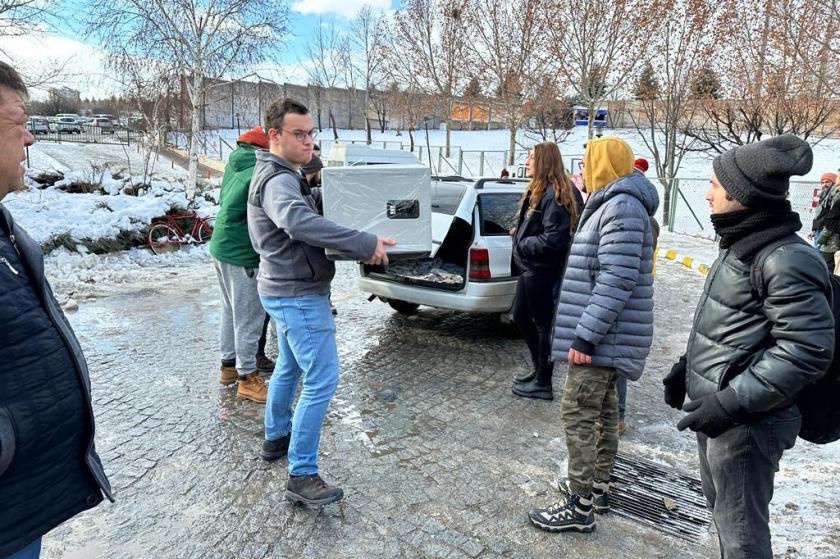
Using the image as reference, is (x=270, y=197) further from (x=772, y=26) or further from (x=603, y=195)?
(x=772, y=26)

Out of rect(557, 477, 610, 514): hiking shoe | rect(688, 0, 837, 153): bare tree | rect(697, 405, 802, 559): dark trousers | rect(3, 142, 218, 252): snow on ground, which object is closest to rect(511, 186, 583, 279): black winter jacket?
rect(557, 477, 610, 514): hiking shoe

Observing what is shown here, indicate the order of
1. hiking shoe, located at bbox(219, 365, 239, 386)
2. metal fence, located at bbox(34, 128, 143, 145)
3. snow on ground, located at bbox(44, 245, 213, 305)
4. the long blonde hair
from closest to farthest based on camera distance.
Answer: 1. the long blonde hair
2. hiking shoe, located at bbox(219, 365, 239, 386)
3. snow on ground, located at bbox(44, 245, 213, 305)
4. metal fence, located at bbox(34, 128, 143, 145)

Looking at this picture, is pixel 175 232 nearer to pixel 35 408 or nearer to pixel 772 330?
pixel 35 408

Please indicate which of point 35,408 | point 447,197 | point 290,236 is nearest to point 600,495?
point 290,236

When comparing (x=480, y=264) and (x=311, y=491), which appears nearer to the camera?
(x=311, y=491)

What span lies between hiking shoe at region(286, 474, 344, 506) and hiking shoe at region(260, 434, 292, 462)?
1.51ft

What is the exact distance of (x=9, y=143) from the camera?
1521mm

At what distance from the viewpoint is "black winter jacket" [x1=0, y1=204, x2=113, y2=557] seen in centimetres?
144

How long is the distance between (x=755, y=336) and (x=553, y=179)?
2.62 meters

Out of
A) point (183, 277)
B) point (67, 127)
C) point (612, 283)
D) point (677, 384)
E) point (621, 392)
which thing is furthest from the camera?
point (67, 127)

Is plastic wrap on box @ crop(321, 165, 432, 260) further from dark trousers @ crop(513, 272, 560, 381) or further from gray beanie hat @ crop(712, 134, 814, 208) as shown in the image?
dark trousers @ crop(513, 272, 560, 381)

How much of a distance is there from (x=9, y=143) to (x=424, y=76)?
94.6ft

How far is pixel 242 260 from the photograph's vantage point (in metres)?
4.26

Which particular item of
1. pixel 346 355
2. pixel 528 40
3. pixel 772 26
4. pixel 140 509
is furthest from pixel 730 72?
pixel 140 509
